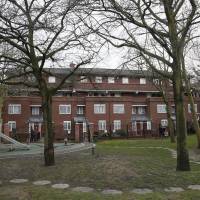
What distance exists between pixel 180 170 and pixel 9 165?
7256 millimetres

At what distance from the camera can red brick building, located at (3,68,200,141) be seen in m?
55.4

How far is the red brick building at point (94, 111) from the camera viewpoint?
55.4m

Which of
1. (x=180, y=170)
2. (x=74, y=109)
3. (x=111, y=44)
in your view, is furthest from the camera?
(x=74, y=109)

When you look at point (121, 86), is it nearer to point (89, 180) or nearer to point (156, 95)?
point (156, 95)

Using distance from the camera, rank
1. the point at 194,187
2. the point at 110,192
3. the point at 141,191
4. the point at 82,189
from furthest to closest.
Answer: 1. the point at 194,187
2. the point at 82,189
3. the point at 141,191
4. the point at 110,192

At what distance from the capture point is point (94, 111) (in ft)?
191

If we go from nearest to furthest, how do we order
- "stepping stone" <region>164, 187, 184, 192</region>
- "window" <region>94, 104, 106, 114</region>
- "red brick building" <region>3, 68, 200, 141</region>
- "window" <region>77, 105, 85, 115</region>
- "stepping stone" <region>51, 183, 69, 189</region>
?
"stepping stone" <region>164, 187, 184, 192</region> → "stepping stone" <region>51, 183, 69, 189</region> → "red brick building" <region>3, 68, 200, 141</region> → "window" <region>94, 104, 106, 114</region> → "window" <region>77, 105, 85, 115</region>

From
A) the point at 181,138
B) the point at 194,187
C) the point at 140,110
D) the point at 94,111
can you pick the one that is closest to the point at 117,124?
the point at 94,111

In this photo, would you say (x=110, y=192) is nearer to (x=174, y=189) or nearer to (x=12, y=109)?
(x=174, y=189)

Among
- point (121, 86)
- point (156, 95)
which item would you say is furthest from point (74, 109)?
point (156, 95)

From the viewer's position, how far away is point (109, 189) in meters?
10.7

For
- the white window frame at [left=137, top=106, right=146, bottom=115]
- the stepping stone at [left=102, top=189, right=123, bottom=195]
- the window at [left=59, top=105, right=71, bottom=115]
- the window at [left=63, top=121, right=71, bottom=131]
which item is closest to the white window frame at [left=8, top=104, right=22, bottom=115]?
the window at [left=59, top=105, right=71, bottom=115]

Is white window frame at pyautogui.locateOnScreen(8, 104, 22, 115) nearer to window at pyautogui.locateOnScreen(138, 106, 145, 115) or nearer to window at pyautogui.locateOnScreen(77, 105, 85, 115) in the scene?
window at pyautogui.locateOnScreen(77, 105, 85, 115)

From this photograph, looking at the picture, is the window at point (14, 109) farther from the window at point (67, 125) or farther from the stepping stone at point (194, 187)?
the stepping stone at point (194, 187)
